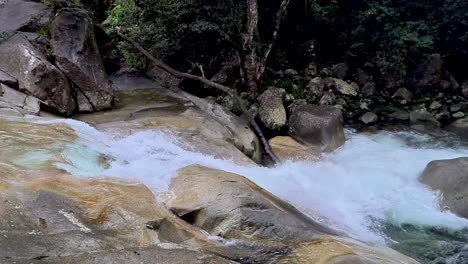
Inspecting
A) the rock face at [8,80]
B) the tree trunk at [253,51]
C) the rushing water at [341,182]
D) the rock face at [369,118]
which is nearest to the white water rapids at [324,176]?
the rushing water at [341,182]

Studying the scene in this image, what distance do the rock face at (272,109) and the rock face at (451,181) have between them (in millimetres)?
4318

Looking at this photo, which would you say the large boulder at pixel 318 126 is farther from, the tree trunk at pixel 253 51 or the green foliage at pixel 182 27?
A: the green foliage at pixel 182 27

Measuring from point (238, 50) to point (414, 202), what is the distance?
714cm

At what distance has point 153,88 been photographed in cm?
1407

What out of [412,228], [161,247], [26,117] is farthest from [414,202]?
[26,117]

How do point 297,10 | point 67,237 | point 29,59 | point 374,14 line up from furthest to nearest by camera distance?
point 297,10 → point 374,14 → point 29,59 → point 67,237

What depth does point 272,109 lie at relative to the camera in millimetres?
13469

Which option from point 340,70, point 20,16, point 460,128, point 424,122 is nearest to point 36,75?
point 20,16

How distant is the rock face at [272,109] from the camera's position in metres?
13.2

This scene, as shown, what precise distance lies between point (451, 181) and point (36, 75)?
9045 millimetres

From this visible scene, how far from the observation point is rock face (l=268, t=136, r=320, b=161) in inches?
456

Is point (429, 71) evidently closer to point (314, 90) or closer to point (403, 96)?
point (403, 96)

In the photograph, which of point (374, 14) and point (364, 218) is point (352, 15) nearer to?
point (374, 14)

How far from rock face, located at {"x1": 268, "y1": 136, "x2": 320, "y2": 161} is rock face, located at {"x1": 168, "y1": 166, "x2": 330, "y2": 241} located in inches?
177
